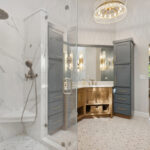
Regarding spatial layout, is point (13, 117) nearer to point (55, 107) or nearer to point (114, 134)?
point (55, 107)

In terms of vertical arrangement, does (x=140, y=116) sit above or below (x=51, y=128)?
below

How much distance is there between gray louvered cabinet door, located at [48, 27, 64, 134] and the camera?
5.41ft

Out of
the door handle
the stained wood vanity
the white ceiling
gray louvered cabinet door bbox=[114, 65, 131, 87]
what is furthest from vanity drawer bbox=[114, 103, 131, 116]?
the white ceiling

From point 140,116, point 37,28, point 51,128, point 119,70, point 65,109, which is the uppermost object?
point 37,28

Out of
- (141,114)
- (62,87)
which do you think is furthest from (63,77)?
(141,114)

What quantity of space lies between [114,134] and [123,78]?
1.51 metres

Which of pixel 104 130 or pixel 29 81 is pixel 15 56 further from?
pixel 104 130

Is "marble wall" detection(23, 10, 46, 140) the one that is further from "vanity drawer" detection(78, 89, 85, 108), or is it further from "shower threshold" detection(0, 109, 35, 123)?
"vanity drawer" detection(78, 89, 85, 108)

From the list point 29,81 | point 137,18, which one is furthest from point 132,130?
point 137,18

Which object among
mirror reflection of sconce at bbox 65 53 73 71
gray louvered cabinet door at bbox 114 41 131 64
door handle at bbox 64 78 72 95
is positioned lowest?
door handle at bbox 64 78 72 95

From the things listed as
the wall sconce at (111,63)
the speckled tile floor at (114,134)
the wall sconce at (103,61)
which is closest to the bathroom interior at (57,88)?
the speckled tile floor at (114,134)

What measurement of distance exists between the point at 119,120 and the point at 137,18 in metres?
3.00

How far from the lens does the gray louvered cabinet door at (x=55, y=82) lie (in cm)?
165

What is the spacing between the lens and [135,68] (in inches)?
134
